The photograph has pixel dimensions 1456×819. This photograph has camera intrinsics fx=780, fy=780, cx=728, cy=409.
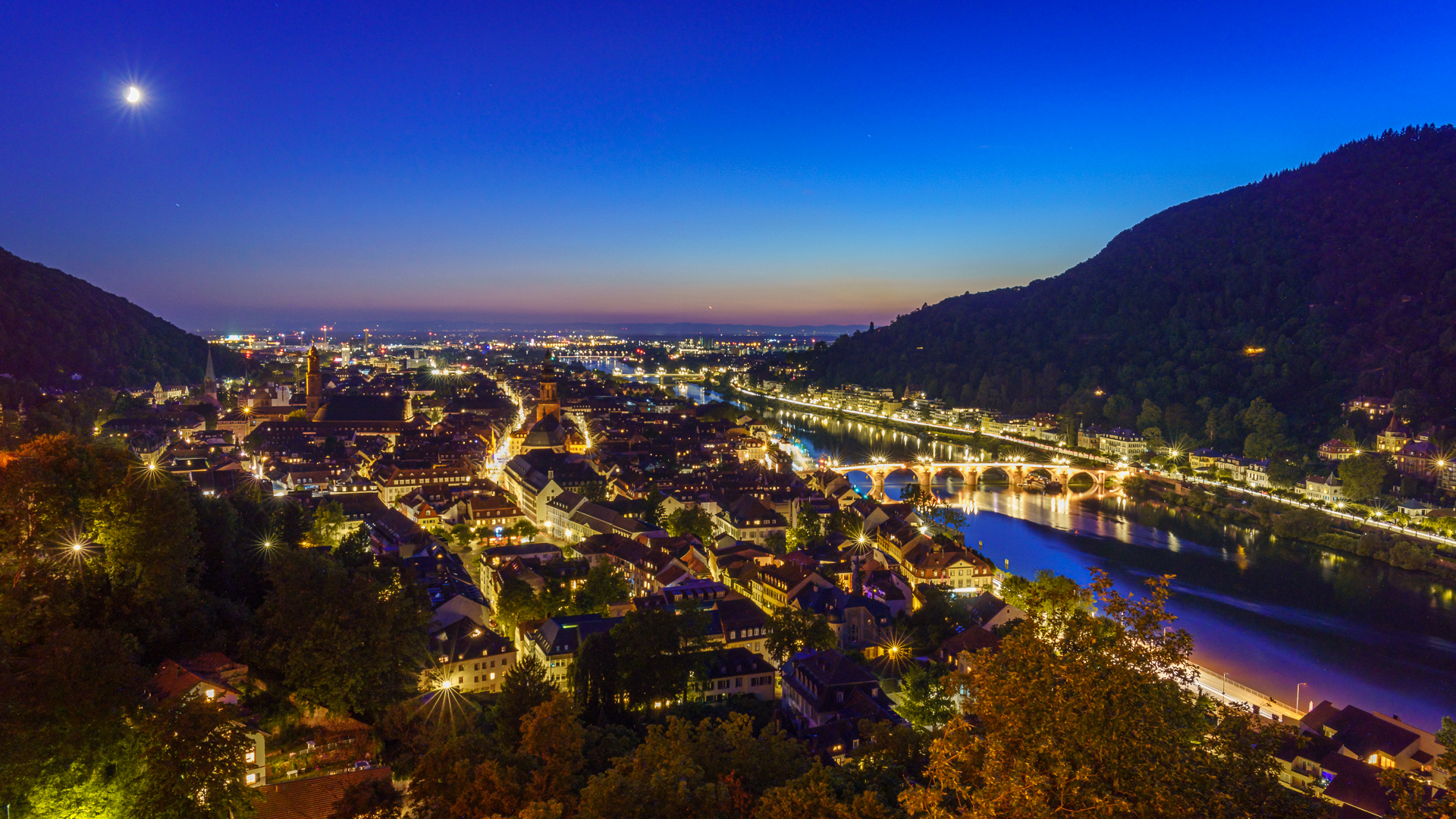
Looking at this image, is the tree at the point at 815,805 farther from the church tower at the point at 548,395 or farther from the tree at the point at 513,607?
the church tower at the point at 548,395

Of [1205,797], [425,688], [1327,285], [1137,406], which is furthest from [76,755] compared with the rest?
[1327,285]

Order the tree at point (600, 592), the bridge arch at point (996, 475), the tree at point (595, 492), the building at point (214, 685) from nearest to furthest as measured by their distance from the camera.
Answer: the building at point (214, 685), the tree at point (600, 592), the tree at point (595, 492), the bridge arch at point (996, 475)

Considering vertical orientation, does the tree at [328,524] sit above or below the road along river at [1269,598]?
above

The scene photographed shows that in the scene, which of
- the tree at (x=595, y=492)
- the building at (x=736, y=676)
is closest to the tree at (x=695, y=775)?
the building at (x=736, y=676)

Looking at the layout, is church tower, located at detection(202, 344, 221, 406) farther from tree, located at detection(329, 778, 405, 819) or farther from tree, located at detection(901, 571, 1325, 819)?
tree, located at detection(901, 571, 1325, 819)

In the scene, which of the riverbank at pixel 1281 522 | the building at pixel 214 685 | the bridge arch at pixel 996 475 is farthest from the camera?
the bridge arch at pixel 996 475

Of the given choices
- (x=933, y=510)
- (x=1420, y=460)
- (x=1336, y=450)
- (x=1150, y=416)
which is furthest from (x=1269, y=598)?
(x=1150, y=416)

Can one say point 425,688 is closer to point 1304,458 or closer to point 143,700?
point 143,700
